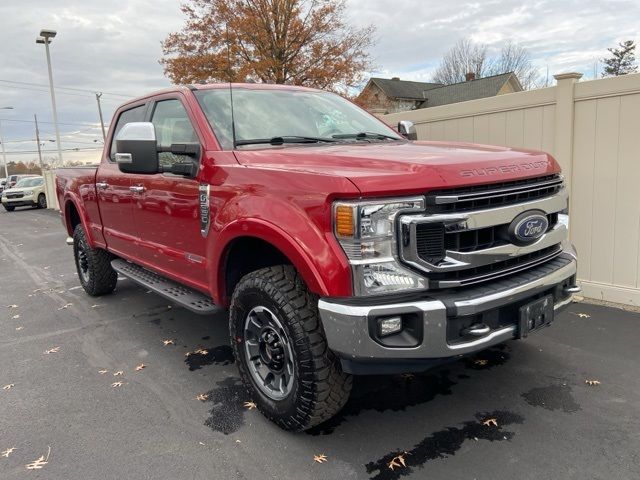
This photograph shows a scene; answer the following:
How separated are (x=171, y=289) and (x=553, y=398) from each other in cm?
287

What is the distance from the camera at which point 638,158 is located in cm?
456

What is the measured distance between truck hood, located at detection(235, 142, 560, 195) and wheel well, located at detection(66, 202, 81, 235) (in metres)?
3.97

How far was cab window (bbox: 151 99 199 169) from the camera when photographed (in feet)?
12.1

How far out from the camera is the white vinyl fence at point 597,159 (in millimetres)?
4637

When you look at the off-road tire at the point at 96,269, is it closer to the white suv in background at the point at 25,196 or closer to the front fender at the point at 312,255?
the front fender at the point at 312,255

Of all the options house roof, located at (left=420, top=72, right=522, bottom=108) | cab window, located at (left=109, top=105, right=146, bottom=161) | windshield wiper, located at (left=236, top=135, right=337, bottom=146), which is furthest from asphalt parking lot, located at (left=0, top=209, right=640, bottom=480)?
house roof, located at (left=420, top=72, right=522, bottom=108)

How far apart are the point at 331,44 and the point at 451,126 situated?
527 inches

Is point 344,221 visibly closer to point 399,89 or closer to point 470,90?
point 470,90

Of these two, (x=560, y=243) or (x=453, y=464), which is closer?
(x=453, y=464)

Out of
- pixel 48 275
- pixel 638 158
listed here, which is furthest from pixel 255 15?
pixel 638 158

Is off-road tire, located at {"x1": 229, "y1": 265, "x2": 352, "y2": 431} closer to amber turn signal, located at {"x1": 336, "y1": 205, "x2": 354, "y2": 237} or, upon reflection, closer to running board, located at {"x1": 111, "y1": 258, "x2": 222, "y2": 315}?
amber turn signal, located at {"x1": 336, "y1": 205, "x2": 354, "y2": 237}

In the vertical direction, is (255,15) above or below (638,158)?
above

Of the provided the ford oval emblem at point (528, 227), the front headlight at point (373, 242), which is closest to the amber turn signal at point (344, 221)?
the front headlight at point (373, 242)

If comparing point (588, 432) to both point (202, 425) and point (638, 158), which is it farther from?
point (638, 158)
